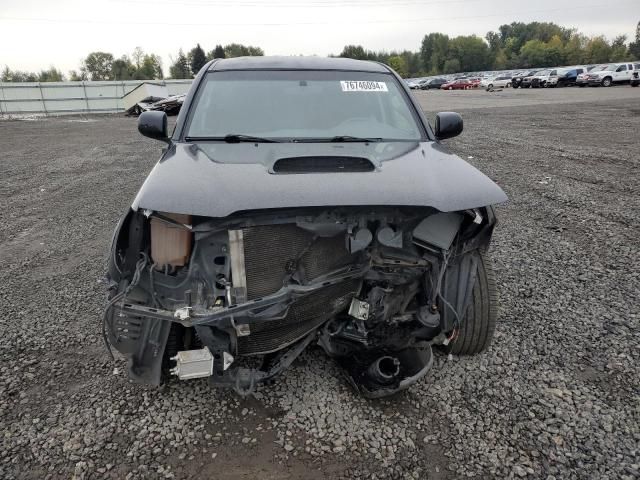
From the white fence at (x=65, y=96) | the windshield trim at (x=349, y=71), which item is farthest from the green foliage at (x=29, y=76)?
the windshield trim at (x=349, y=71)

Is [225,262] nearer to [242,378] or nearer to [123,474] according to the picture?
[242,378]

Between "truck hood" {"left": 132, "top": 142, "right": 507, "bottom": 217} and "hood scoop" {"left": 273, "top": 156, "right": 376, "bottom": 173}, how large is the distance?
4cm

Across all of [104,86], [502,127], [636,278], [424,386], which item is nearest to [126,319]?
[424,386]

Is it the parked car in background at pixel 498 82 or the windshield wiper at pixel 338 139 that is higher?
the windshield wiper at pixel 338 139

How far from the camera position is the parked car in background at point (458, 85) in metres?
44.5

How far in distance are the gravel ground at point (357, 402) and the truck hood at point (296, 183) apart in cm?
112

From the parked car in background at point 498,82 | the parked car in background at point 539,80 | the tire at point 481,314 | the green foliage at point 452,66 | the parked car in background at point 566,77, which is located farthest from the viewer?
the green foliage at point 452,66

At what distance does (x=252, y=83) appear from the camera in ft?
10.6

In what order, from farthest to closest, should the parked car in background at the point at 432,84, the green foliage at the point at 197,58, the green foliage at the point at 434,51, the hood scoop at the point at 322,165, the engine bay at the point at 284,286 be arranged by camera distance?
the green foliage at the point at 434,51 → the green foliage at the point at 197,58 → the parked car in background at the point at 432,84 → the hood scoop at the point at 322,165 → the engine bay at the point at 284,286

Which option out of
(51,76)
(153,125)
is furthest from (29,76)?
(153,125)

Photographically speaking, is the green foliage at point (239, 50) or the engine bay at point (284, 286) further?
the green foliage at point (239, 50)

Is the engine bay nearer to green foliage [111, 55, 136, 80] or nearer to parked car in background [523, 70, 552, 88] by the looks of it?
parked car in background [523, 70, 552, 88]

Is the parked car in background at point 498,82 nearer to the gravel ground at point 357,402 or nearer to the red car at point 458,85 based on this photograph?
the red car at point 458,85

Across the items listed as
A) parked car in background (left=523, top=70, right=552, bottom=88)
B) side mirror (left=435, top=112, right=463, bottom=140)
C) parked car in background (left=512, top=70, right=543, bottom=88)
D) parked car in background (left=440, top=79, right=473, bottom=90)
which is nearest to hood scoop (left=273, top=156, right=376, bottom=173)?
side mirror (left=435, top=112, right=463, bottom=140)
